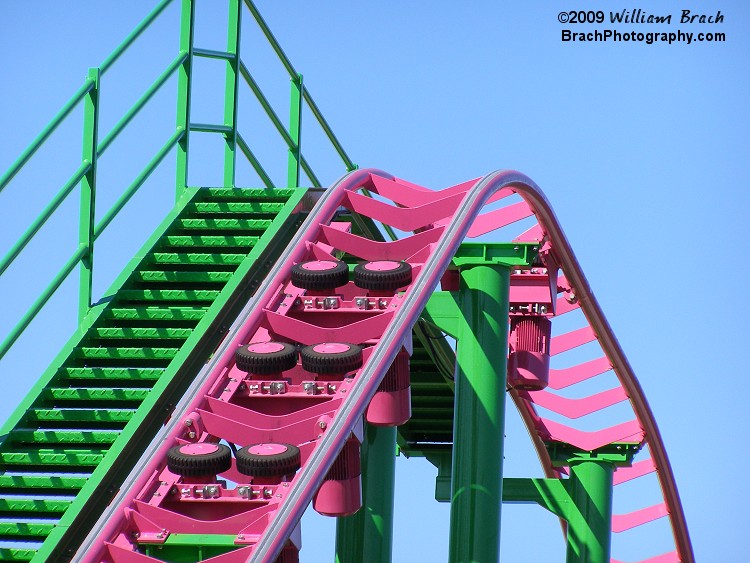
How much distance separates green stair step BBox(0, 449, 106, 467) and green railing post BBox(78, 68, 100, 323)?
3.86 ft

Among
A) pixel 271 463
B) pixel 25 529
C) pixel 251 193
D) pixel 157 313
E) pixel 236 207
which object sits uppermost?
pixel 251 193

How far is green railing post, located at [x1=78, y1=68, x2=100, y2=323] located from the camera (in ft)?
33.4

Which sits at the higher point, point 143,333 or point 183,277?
point 183,277

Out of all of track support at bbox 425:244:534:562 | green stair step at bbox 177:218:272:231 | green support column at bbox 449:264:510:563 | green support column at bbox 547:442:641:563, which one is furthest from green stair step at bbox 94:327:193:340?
green support column at bbox 547:442:641:563

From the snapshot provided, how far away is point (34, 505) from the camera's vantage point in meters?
8.89

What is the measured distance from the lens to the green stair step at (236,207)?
36.0ft

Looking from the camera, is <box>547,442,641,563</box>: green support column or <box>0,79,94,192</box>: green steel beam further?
<box>547,442,641,563</box>: green support column

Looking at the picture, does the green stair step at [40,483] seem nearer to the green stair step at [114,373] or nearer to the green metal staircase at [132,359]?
the green metal staircase at [132,359]

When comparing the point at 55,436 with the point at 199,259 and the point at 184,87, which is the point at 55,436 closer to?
the point at 199,259

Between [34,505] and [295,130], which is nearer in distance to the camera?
[34,505]

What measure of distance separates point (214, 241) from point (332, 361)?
221 centimetres

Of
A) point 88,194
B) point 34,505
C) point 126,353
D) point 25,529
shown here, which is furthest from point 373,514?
point 25,529

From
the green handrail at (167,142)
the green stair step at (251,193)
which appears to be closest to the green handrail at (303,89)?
the green handrail at (167,142)

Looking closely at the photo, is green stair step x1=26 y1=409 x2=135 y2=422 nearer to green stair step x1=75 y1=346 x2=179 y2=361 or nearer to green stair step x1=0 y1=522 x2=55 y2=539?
green stair step x1=75 y1=346 x2=179 y2=361
